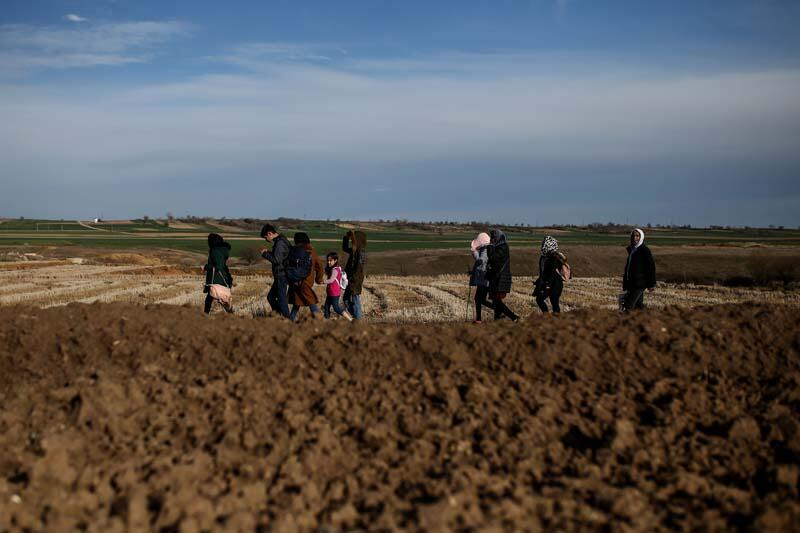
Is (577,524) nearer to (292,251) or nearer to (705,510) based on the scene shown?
(705,510)

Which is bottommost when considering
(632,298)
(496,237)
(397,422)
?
(397,422)

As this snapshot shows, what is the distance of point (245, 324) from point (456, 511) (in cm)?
448

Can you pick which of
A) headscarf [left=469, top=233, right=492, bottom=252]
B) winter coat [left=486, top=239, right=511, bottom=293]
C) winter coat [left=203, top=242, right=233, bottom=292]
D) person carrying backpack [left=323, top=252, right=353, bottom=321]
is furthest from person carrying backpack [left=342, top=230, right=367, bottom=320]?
winter coat [left=486, top=239, right=511, bottom=293]

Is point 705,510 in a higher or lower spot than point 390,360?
lower

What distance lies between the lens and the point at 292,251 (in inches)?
468

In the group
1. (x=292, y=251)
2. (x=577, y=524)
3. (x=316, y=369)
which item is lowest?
(x=577, y=524)

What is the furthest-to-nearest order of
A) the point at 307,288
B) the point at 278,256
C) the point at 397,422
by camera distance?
1. the point at 307,288
2. the point at 278,256
3. the point at 397,422

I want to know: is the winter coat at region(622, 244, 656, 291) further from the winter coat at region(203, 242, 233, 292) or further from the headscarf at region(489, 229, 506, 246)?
the winter coat at region(203, 242, 233, 292)

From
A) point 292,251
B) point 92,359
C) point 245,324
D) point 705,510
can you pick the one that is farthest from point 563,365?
point 292,251

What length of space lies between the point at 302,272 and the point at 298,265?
14cm

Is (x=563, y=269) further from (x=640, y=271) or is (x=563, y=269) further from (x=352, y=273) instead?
(x=352, y=273)

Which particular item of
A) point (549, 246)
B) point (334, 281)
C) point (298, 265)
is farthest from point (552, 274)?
point (298, 265)

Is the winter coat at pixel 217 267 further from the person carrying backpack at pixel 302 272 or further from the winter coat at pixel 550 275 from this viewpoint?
the winter coat at pixel 550 275

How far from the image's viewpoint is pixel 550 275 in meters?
12.5
